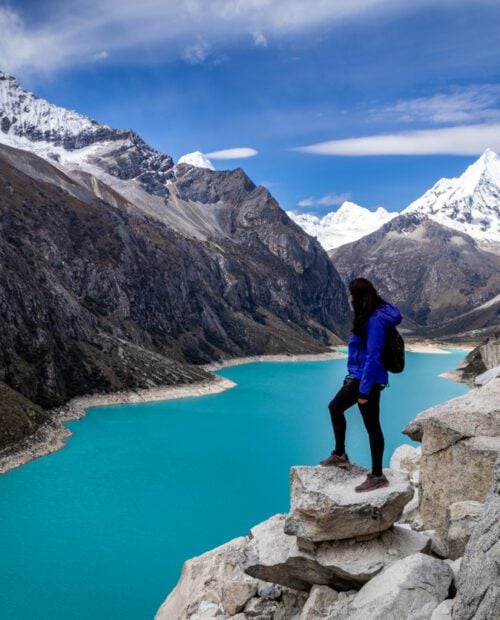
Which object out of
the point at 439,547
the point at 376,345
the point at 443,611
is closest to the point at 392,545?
the point at 439,547

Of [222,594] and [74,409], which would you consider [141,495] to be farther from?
[74,409]

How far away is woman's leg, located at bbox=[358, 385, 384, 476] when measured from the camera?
12516 mm

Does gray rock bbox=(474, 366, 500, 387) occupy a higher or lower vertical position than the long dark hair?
lower

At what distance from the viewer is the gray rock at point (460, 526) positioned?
37.5 feet

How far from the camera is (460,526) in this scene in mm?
11578

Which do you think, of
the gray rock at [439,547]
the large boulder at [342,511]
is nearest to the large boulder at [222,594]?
the large boulder at [342,511]

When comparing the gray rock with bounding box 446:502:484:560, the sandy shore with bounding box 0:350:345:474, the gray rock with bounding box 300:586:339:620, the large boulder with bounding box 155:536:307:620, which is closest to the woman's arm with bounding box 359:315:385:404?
the gray rock with bounding box 446:502:484:560

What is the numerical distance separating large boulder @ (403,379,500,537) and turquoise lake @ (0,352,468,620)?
2012 centimetres

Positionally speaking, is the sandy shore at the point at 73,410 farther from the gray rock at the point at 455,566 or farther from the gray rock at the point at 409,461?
the gray rock at the point at 455,566

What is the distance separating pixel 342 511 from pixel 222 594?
718 cm

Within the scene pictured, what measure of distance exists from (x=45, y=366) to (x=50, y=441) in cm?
2521

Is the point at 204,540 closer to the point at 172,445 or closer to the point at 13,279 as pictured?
the point at 172,445

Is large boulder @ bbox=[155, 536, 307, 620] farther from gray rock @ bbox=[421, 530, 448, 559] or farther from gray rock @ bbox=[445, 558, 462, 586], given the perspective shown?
gray rock @ bbox=[445, 558, 462, 586]

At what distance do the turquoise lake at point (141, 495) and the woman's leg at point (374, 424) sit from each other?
852 inches
